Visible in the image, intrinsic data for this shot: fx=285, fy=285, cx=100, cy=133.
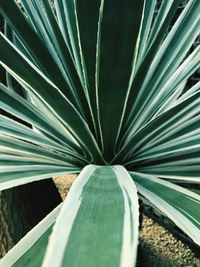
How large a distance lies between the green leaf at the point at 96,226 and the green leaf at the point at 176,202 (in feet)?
0.31

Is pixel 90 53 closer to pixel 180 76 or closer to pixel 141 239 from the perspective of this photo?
pixel 180 76

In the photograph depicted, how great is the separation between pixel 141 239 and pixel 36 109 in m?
0.98

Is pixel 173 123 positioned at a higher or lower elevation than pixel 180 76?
lower

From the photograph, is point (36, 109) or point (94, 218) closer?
point (94, 218)

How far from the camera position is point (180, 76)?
959 millimetres

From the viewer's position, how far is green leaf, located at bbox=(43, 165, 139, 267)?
0.99 feet

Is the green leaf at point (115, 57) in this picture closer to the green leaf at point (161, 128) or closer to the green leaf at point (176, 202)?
the green leaf at point (161, 128)

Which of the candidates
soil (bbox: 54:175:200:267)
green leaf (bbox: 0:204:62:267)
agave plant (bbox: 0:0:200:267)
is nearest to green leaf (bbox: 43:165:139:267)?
agave plant (bbox: 0:0:200:267)

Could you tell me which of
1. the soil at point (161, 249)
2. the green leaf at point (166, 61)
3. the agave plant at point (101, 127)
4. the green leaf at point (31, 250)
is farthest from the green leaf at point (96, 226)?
the soil at point (161, 249)

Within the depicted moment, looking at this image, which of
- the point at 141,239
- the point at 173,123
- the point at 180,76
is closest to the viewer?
the point at 173,123

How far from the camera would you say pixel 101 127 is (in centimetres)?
75

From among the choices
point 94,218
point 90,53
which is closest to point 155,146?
point 90,53

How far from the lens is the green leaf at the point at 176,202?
0.50 m

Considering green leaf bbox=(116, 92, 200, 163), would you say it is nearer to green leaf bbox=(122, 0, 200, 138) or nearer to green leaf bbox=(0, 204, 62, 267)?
green leaf bbox=(122, 0, 200, 138)
